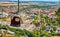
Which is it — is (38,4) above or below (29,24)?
above

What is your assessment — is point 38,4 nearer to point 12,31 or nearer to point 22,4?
point 22,4

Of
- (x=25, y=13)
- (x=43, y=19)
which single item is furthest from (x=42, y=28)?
(x=25, y=13)

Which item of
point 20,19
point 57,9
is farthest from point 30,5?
point 57,9

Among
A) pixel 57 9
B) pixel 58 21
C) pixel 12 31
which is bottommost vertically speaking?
pixel 12 31

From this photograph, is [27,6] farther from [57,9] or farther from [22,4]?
[57,9]

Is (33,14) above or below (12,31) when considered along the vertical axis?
above

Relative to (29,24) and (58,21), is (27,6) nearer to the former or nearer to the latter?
(29,24)

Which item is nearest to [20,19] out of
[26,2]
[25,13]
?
[25,13]
